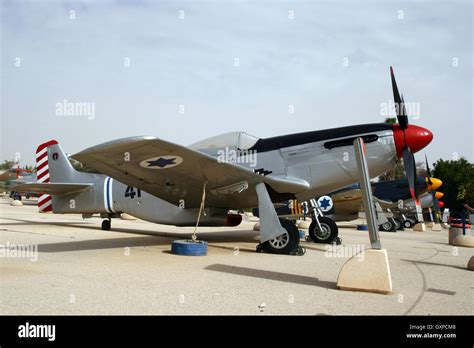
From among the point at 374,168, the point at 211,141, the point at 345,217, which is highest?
the point at 211,141

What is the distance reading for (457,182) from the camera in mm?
40875

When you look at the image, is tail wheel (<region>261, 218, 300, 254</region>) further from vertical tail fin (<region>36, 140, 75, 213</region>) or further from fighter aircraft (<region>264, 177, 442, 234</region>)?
vertical tail fin (<region>36, 140, 75, 213</region>)

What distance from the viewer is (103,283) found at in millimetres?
4684

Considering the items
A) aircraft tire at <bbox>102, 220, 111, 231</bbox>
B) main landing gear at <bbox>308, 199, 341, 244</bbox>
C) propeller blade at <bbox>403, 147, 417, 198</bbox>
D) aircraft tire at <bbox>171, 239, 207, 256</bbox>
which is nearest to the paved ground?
aircraft tire at <bbox>171, 239, 207, 256</bbox>

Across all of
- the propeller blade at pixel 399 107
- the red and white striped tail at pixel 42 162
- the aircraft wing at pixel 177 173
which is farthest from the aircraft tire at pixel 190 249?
the red and white striped tail at pixel 42 162

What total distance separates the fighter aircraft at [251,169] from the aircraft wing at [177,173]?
17 millimetres

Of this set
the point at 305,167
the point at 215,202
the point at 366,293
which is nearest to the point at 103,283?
the point at 366,293

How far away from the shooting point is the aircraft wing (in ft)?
19.6

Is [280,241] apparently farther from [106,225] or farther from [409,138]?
[106,225]

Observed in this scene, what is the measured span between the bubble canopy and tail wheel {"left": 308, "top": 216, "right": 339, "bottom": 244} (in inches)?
123

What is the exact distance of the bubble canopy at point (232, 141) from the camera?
915 cm
